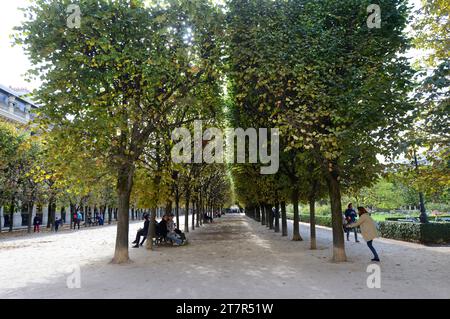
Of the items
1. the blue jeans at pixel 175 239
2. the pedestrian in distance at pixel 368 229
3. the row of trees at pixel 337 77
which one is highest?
the row of trees at pixel 337 77

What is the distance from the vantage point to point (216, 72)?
14047 millimetres

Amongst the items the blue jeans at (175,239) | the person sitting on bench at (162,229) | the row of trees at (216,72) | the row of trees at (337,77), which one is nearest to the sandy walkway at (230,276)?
the row of trees at (216,72)

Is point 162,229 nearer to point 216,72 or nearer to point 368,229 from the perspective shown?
point 216,72

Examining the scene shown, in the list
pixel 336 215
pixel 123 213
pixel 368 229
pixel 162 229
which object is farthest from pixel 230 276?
pixel 162 229

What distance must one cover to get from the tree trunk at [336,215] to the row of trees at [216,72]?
Result: 46mm

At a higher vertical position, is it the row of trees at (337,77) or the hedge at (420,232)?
the row of trees at (337,77)

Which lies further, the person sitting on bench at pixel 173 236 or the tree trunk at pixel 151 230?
the person sitting on bench at pixel 173 236

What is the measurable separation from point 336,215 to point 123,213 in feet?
26.6

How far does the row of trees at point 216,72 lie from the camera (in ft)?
38.7

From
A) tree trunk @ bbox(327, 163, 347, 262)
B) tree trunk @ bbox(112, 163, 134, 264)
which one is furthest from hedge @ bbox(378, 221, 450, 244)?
tree trunk @ bbox(112, 163, 134, 264)

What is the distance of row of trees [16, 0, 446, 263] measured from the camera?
465 inches

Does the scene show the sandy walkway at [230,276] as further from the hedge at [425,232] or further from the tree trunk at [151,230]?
the hedge at [425,232]

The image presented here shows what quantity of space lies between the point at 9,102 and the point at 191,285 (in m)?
51.4

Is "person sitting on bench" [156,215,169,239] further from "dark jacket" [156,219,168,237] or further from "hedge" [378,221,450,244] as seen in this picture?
"hedge" [378,221,450,244]
